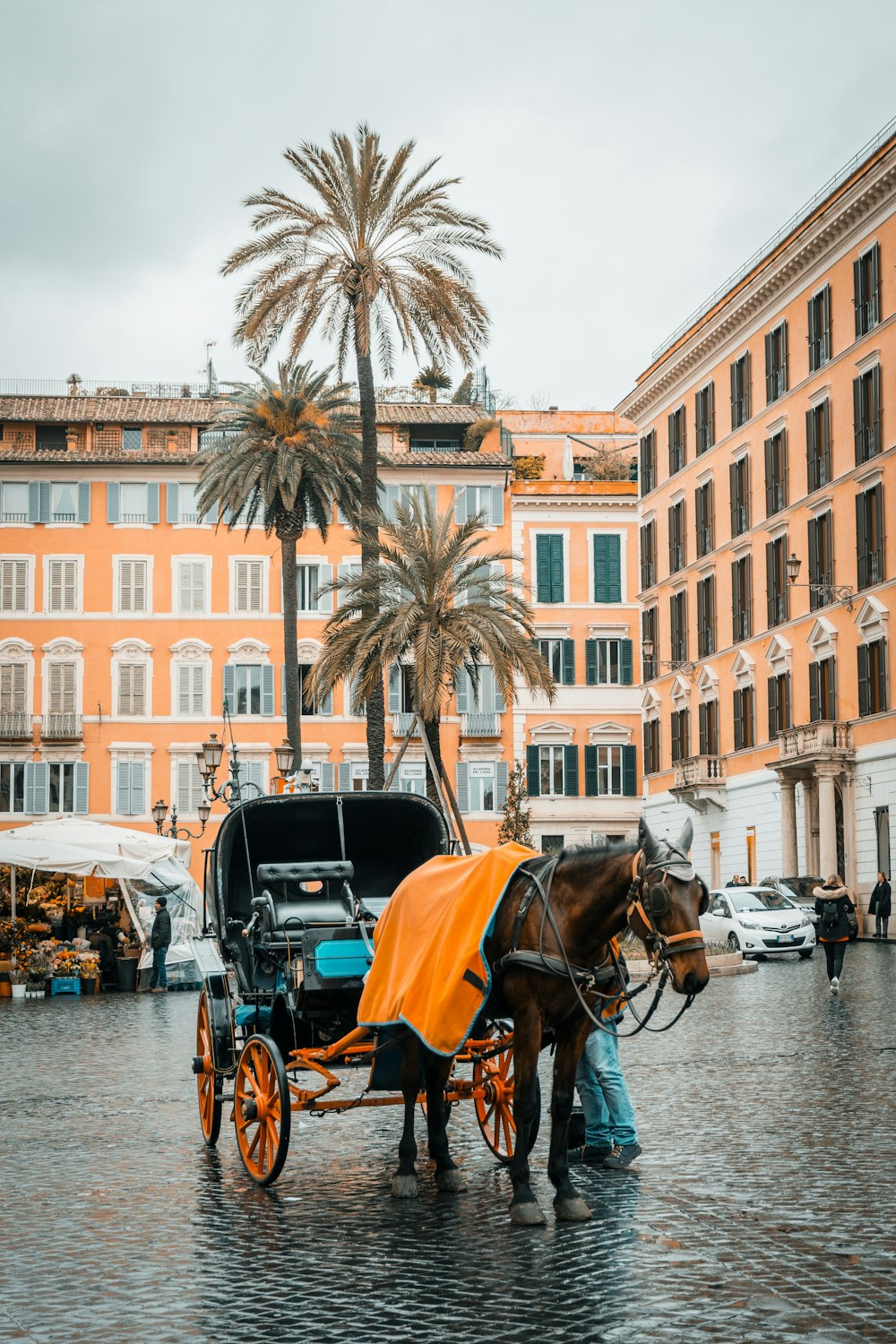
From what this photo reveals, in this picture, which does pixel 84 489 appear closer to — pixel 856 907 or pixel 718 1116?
pixel 856 907

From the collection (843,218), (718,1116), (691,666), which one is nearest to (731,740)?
(691,666)

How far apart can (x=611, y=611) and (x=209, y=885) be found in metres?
57.8

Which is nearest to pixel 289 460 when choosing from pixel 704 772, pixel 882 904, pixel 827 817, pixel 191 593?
pixel 827 817

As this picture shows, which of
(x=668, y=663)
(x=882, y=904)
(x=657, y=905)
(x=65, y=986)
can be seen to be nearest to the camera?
(x=657, y=905)

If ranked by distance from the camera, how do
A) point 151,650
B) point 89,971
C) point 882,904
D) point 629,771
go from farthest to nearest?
point 629,771
point 151,650
point 882,904
point 89,971

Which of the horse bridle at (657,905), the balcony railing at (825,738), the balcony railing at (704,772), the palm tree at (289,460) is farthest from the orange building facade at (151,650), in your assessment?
the horse bridle at (657,905)

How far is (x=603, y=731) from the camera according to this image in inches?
2682

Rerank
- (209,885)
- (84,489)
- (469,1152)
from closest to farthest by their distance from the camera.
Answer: (469,1152), (209,885), (84,489)

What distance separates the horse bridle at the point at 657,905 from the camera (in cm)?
787

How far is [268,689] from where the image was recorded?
214 feet

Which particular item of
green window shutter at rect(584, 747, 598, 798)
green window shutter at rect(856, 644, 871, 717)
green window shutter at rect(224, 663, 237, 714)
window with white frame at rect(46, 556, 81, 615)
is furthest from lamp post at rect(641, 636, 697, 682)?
window with white frame at rect(46, 556, 81, 615)

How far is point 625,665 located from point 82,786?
66.5 ft

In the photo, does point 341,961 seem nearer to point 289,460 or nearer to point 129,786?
point 289,460

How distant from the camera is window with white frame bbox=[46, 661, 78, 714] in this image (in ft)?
213
